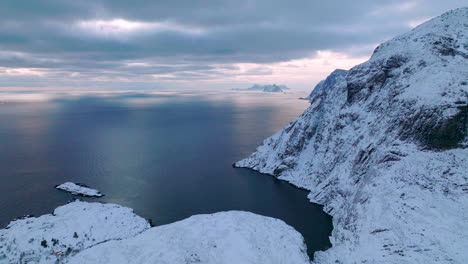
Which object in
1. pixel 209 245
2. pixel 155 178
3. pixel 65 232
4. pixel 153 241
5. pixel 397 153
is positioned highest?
pixel 397 153

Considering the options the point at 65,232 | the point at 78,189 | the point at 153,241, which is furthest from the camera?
the point at 78,189

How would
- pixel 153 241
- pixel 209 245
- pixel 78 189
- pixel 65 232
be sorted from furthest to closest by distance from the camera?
pixel 78 189
pixel 65 232
pixel 153 241
pixel 209 245

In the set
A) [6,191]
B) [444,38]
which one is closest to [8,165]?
[6,191]

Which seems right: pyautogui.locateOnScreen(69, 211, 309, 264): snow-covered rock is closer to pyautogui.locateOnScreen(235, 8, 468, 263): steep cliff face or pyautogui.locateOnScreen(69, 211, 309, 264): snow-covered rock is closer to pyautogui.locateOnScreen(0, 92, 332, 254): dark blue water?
pyautogui.locateOnScreen(235, 8, 468, 263): steep cliff face

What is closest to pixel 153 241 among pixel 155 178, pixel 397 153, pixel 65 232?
pixel 65 232

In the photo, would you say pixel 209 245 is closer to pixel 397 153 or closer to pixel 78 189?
pixel 397 153

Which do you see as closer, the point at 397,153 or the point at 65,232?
the point at 65,232

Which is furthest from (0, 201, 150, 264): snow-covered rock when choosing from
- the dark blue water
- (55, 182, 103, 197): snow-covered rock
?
(55, 182, 103, 197): snow-covered rock

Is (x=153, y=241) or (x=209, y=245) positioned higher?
Answer: (x=153, y=241)
